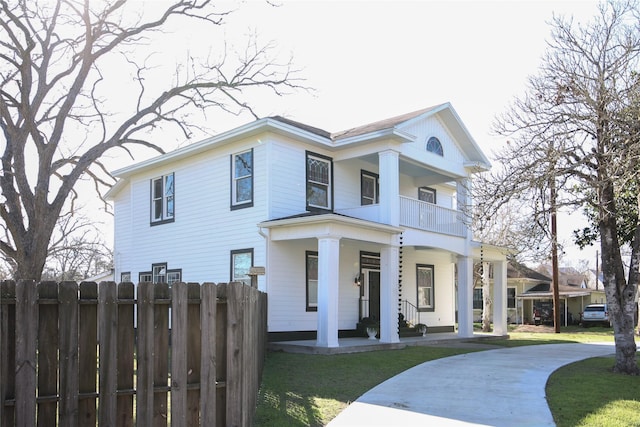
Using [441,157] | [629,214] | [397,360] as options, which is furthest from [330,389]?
[441,157]

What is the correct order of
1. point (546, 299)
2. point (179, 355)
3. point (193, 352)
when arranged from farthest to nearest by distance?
point (546, 299) → point (193, 352) → point (179, 355)

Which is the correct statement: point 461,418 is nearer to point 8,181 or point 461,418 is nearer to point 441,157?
point 441,157

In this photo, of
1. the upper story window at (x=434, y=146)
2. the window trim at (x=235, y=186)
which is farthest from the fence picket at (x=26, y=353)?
the upper story window at (x=434, y=146)

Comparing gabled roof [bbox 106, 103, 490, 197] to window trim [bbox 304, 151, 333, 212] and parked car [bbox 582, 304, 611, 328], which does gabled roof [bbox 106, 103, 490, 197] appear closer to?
window trim [bbox 304, 151, 333, 212]

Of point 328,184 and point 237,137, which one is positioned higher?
point 237,137

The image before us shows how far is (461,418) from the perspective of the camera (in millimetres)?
7816

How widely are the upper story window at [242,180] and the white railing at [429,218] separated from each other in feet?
15.5

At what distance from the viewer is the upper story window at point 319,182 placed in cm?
1867

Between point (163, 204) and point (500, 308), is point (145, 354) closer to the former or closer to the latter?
point (163, 204)

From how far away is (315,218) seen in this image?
15477 mm

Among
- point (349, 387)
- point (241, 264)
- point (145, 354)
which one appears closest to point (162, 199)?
point (241, 264)

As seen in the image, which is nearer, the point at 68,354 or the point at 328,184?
the point at 68,354

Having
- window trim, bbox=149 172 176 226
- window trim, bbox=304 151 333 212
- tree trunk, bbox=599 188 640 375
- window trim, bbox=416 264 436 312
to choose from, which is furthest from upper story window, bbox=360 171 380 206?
tree trunk, bbox=599 188 640 375

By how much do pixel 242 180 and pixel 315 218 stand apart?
3.87 m
